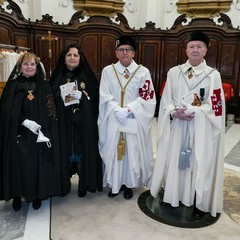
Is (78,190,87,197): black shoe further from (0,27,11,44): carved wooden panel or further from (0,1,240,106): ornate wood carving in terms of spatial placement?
(0,1,240,106): ornate wood carving

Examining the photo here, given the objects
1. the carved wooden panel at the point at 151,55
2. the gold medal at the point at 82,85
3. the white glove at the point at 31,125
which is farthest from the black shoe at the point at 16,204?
the carved wooden panel at the point at 151,55

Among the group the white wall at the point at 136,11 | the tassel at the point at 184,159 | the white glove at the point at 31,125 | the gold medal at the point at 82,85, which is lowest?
the tassel at the point at 184,159

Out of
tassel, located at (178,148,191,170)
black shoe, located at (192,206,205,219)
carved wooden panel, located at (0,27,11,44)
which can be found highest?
carved wooden panel, located at (0,27,11,44)

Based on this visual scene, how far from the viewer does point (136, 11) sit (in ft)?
29.7

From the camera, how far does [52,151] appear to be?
2.85m

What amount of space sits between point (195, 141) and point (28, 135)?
167cm

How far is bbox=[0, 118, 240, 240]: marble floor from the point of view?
2.54 m

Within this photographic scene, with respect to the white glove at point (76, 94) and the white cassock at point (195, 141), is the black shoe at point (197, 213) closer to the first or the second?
the white cassock at point (195, 141)

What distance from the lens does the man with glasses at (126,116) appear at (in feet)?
10.1

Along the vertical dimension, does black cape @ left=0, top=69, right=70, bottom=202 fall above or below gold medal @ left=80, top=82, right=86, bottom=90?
below

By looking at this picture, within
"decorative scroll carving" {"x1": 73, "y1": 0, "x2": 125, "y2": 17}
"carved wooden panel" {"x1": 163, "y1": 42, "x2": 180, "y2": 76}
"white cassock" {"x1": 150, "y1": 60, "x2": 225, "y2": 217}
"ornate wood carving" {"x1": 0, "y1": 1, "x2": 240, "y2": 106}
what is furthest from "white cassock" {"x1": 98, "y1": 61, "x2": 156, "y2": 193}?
"carved wooden panel" {"x1": 163, "y1": 42, "x2": 180, "y2": 76}

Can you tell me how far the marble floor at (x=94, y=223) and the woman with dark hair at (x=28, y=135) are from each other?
0.24m

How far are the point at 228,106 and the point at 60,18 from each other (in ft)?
18.7

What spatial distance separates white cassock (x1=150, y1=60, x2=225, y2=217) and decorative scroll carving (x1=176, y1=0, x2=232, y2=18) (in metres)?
6.35
